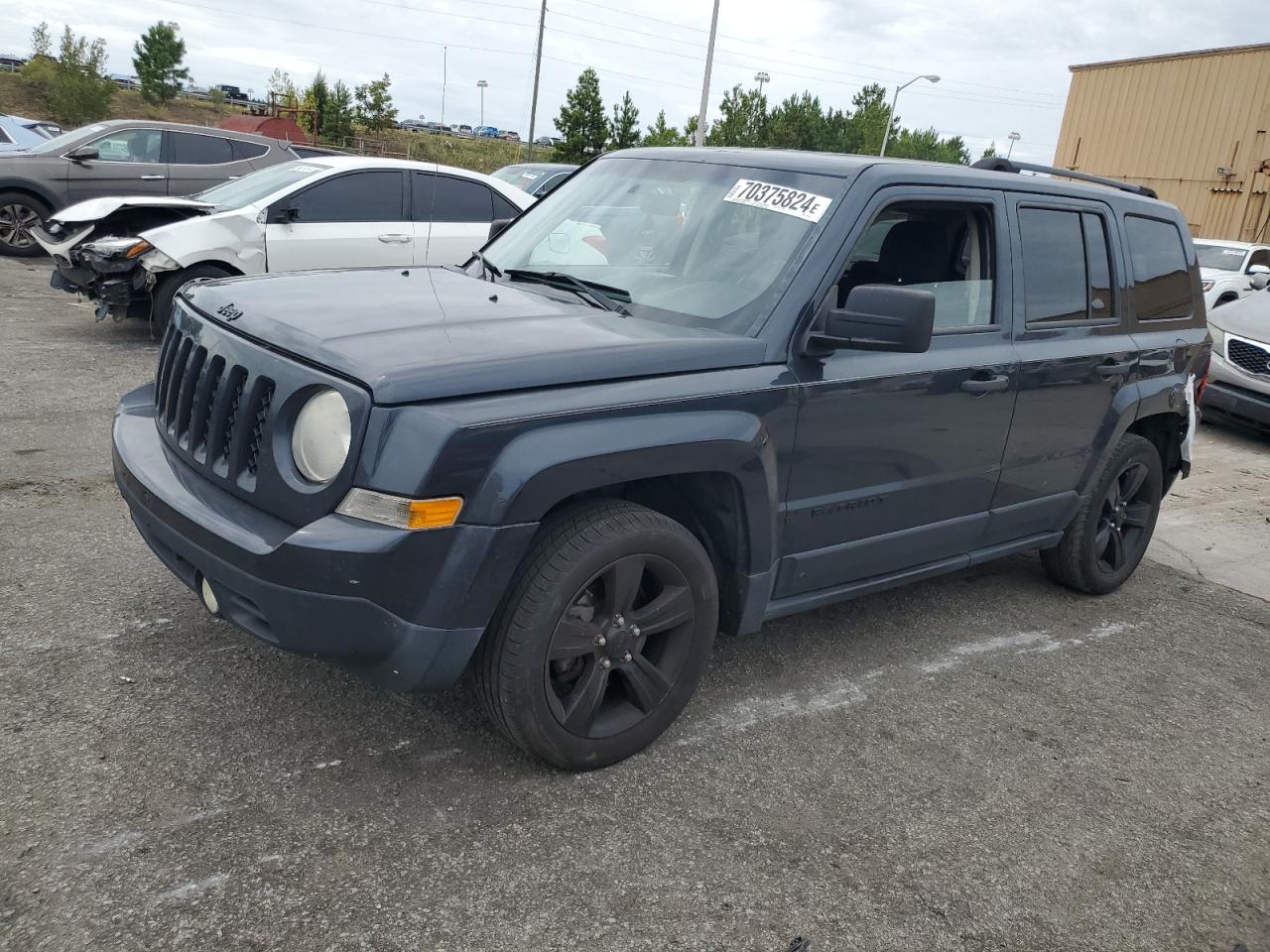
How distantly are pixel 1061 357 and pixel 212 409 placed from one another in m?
3.12

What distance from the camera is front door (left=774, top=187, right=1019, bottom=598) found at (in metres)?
3.41

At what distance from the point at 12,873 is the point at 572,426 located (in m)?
1.66

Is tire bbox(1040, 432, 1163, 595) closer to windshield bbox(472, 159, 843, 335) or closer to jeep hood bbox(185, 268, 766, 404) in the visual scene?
windshield bbox(472, 159, 843, 335)

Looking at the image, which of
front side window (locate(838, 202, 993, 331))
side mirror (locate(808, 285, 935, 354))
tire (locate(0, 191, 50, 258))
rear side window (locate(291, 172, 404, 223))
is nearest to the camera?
side mirror (locate(808, 285, 935, 354))

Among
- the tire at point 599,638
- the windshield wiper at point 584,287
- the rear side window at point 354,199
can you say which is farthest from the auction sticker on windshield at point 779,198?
the rear side window at point 354,199

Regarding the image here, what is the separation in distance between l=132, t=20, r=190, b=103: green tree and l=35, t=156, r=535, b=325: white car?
5506 cm

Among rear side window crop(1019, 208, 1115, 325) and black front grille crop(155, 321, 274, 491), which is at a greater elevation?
rear side window crop(1019, 208, 1115, 325)

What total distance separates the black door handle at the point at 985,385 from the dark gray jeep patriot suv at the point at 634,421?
0.01 metres

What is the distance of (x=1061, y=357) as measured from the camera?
164 inches

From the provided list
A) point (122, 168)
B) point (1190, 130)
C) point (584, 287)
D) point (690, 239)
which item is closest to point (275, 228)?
point (122, 168)

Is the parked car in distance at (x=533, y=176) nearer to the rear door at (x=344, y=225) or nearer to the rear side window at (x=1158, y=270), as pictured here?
the rear door at (x=344, y=225)

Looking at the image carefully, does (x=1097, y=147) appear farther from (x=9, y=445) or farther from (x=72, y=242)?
(x=9, y=445)

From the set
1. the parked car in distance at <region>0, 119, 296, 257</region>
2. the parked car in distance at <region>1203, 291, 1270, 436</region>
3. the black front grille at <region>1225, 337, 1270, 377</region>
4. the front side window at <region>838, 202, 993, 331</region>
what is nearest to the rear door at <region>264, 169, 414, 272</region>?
the parked car in distance at <region>0, 119, 296, 257</region>

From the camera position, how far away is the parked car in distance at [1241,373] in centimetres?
921
